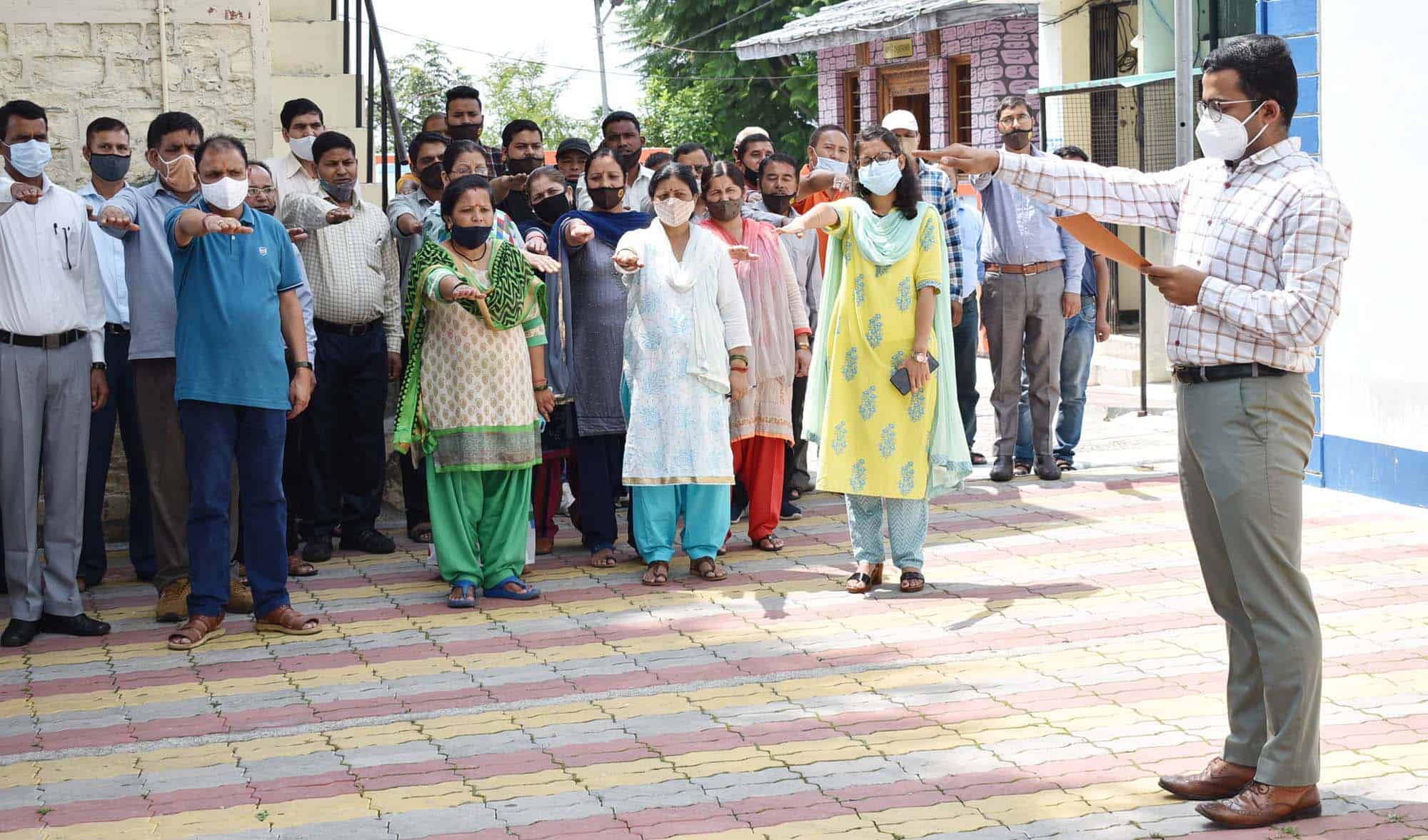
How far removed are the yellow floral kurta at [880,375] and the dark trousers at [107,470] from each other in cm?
332

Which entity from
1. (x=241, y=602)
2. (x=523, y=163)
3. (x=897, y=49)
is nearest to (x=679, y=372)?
(x=523, y=163)

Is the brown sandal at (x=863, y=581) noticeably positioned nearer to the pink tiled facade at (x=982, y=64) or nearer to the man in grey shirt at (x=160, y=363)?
the man in grey shirt at (x=160, y=363)

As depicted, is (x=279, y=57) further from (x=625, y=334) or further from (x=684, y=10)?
(x=684, y=10)

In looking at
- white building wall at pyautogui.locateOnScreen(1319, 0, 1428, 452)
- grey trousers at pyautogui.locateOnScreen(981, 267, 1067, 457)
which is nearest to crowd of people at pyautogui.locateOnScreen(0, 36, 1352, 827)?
grey trousers at pyautogui.locateOnScreen(981, 267, 1067, 457)

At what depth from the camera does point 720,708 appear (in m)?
5.54

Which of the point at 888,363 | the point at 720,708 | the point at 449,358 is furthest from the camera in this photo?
the point at 449,358

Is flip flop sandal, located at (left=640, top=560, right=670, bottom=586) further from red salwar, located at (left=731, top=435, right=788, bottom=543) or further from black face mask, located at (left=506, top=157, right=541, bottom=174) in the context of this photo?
black face mask, located at (left=506, top=157, right=541, bottom=174)

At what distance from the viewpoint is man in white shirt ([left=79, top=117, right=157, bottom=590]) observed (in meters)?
7.44

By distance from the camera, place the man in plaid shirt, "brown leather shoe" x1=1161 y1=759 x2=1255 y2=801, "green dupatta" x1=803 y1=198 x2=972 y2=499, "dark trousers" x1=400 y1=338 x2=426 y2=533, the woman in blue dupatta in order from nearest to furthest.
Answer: the man in plaid shirt, "brown leather shoe" x1=1161 y1=759 x2=1255 y2=801, "green dupatta" x1=803 y1=198 x2=972 y2=499, the woman in blue dupatta, "dark trousers" x1=400 y1=338 x2=426 y2=533

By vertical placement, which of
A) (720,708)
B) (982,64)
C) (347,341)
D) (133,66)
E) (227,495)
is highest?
(982,64)

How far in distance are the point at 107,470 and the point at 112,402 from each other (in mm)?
374

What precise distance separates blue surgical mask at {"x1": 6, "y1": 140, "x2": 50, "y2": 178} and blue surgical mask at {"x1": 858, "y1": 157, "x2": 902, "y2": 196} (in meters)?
3.54

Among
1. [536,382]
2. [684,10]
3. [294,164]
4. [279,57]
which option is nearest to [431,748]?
[536,382]

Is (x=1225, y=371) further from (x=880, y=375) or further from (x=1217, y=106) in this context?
(x=880, y=375)
